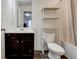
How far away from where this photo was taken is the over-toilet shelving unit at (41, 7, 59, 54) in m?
5.28

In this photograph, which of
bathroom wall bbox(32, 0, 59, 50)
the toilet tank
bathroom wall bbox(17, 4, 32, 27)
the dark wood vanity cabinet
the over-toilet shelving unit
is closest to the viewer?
the dark wood vanity cabinet

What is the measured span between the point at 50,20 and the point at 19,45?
5.87ft

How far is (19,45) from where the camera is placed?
4.28 m

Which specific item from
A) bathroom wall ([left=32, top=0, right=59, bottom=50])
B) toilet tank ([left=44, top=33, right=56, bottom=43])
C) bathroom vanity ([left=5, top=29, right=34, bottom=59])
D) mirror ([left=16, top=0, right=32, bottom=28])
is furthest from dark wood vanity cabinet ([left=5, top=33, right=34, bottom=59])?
bathroom wall ([left=32, top=0, right=59, bottom=50])

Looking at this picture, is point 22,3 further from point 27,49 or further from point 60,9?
point 27,49

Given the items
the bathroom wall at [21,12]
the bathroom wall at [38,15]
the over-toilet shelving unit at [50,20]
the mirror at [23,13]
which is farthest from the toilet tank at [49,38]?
the bathroom wall at [21,12]

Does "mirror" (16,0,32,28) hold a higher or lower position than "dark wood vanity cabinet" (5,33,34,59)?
higher

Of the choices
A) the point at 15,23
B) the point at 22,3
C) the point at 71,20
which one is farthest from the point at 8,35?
the point at 71,20

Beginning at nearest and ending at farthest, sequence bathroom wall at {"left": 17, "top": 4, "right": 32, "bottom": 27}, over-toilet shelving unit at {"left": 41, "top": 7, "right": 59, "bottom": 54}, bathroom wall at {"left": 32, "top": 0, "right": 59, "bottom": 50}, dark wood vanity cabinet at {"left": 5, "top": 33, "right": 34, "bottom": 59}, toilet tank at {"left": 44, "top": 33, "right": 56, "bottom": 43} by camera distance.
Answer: dark wood vanity cabinet at {"left": 5, "top": 33, "right": 34, "bottom": 59} < toilet tank at {"left": 44, "top": 33, "right": 56, "bottom": 43} < bathroom wall at {"left": 17, "top": 4, "right": 32, "bottom": 27} < over-toilet shelving unit at {"left": 41, "top": 7, "right": 59, "bottom": 54} < bathroom wall at {"left": 32, "top": 0, "right": 59, "bottom": 50}

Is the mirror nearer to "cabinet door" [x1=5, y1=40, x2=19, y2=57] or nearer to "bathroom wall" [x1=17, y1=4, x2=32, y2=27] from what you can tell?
"bathroom wall" [x1=17, y1=4, x2=32, y2=27]

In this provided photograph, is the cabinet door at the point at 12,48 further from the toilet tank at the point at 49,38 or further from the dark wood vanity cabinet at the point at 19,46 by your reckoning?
the toilet tank at the point at 49,38

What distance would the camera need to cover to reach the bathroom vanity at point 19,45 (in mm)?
4246

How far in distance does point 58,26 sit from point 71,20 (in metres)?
1.53

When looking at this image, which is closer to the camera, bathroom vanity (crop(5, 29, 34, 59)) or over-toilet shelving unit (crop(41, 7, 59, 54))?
bathroom vanity (crop(5, 29, 34, 59))
